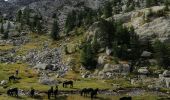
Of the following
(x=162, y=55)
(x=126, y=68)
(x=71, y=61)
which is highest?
(x=162, y=55)

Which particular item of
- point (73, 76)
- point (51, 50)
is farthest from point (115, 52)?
point (51, 50)

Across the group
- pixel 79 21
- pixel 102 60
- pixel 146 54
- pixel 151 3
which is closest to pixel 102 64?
pixel 102 60

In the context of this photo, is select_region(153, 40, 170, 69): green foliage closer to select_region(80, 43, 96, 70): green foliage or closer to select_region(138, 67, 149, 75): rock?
select_region(138, 67, 149, 75): rock

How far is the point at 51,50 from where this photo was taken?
463 feet

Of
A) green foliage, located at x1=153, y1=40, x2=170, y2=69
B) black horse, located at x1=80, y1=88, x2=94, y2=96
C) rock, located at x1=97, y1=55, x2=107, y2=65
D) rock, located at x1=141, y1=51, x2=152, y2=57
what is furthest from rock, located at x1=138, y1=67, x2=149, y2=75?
black horse, located at x1=80, y1=88, x2=94, y2=96

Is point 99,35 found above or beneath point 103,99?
above

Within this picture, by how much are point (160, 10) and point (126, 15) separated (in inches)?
633

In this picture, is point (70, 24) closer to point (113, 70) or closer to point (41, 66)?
point (41, 66)

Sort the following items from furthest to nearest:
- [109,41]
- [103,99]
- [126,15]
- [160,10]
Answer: [126,15], [160,10], [109,41], [103,99]

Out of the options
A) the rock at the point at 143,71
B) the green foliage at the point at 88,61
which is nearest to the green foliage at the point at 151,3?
the green foliage at the point at 88,61

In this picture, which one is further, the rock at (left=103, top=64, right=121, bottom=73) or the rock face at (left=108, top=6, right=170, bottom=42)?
the rock face at (left=108, top=6, right=170, bottom=42)

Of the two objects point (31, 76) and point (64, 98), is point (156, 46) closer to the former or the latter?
point (31, 76)

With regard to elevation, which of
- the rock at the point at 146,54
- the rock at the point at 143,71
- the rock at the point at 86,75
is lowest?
the rock at the point at 86,75

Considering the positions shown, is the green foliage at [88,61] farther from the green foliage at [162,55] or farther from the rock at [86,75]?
the green foliage at [162,55]
